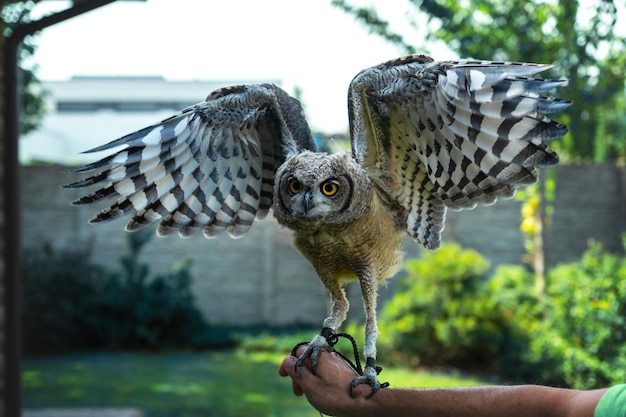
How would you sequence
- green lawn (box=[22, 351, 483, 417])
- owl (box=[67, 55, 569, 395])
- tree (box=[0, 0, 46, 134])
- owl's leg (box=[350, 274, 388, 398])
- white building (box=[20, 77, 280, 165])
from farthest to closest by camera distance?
white building (box=[20, 77, 280, 165]) < green lawn (box=[22, 351, 483, 417]) < tree (box=[0, 0, 46, 134]) < owl's leg (box=[350, 274, 388, 398]) < owl (box=[67, 55, 569, 395])

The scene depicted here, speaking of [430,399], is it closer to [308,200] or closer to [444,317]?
[308,200]

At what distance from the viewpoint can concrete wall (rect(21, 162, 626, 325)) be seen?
32.9ft

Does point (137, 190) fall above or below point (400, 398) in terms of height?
above

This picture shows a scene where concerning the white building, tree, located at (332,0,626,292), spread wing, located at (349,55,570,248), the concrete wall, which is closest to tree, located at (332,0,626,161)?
tree, located at (332,0,626,292)

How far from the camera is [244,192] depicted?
2.30 m

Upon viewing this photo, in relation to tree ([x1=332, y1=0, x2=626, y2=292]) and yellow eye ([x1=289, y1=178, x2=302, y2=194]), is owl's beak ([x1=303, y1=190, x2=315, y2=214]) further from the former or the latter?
tree ([x1=332, y1=0, x2=626, y2=292])

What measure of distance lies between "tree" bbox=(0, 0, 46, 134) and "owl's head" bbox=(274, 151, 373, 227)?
2477 millimetres

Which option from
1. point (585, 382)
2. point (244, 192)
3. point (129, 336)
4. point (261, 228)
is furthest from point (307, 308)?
point (244, 192)

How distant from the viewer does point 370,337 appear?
2.01 m

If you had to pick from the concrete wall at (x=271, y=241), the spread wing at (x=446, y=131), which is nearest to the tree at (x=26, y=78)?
the concrete wall at (x=271, y=241)

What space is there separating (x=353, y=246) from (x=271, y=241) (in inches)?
340

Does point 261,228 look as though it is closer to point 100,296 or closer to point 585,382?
point 100,296

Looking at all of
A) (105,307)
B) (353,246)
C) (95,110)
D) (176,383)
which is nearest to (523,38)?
(353,246)

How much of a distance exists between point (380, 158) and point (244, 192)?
459 mm
